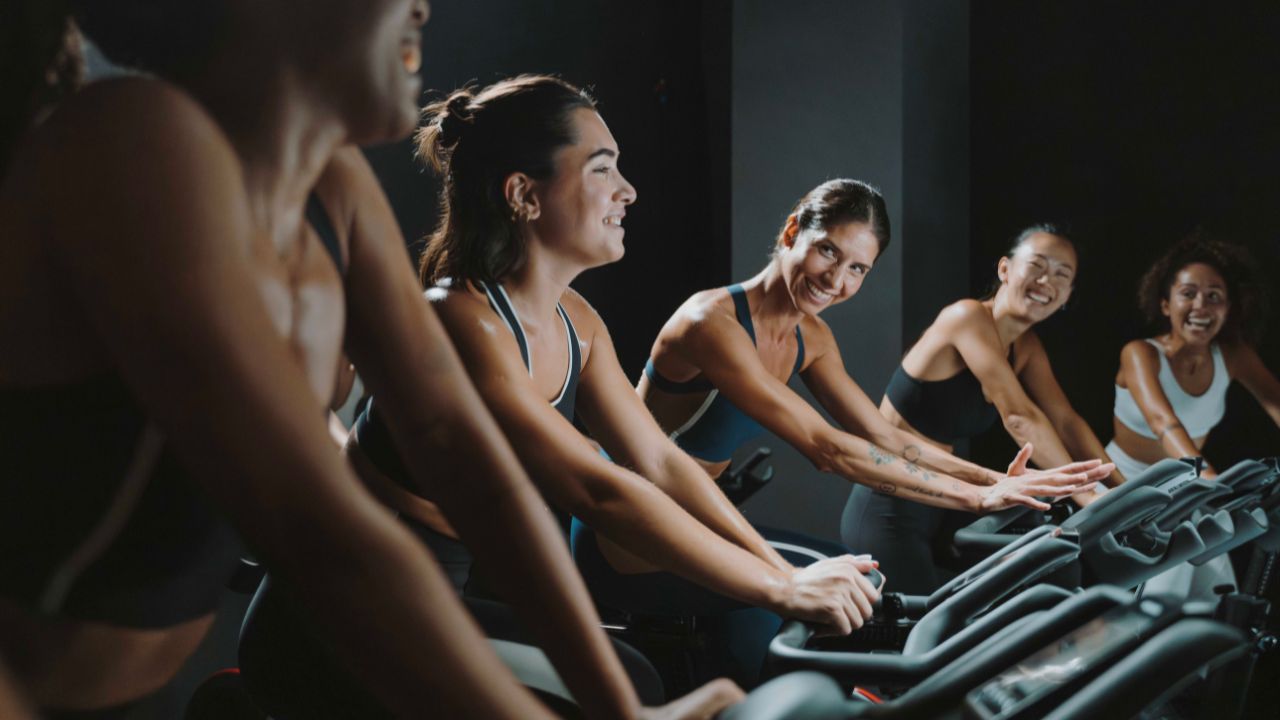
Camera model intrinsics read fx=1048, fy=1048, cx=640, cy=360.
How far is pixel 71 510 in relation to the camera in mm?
602

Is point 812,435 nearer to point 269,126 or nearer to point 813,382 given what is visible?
point 813,382

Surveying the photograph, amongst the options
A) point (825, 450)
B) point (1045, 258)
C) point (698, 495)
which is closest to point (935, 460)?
point (825, 450)

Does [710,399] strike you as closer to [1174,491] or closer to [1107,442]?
[1174,491]

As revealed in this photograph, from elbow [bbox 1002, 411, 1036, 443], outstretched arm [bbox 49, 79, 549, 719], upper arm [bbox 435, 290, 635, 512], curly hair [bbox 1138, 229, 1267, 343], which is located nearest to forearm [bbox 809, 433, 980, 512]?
elbow [bbox 1002, 411, 1036, 443]

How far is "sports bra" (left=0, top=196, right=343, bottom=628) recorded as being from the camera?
1.93 feet

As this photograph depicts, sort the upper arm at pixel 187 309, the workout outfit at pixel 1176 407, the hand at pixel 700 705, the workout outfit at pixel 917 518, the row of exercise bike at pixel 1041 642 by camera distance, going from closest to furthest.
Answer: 1. the upper arm at pixel 187 309
2. the hand at pixel 700 705
3. the row of exercise bike at pixel 1041 642
4. the workout outfit at pixel 917 518
5. the workout outfit at pixel 1176 407

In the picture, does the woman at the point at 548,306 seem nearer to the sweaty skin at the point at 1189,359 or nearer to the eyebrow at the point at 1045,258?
the eyebrow at the point at 1045,258

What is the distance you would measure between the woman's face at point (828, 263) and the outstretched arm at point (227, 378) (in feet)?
7.43

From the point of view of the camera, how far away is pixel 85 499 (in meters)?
0.60

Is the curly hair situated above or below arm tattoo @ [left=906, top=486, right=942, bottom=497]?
above

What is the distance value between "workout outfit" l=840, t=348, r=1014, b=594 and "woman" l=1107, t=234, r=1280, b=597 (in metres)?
1.27

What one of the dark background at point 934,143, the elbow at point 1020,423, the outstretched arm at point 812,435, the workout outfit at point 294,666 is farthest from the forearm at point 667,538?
the dark background at point 934,143

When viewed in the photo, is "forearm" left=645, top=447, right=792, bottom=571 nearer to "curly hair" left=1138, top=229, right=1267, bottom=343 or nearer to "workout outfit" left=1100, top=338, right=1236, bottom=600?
"workout outfit" left=1100, top=338, right=1236, bottom=600

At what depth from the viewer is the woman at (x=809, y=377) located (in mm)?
2514
